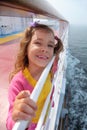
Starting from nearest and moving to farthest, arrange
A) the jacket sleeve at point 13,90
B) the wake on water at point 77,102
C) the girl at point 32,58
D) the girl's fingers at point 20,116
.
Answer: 1. the girl's fingers at point 20,116
2. the jacket sleeve at point 13,90
3. the girl at point 32,58
4. the wake on water at point 77,102

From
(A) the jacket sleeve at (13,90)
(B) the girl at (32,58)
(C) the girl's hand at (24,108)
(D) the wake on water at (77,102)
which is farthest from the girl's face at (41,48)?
(D) the wake on water at (77,102)

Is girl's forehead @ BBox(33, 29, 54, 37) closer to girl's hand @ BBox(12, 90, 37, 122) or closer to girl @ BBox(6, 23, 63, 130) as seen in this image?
girl @ BBox(6, 23, 63, 130)

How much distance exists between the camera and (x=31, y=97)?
503mm

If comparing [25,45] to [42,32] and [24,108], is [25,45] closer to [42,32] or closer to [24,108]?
[42,32]

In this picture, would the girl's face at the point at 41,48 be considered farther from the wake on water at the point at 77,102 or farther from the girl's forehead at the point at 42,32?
the wake on water at the point at 77,102

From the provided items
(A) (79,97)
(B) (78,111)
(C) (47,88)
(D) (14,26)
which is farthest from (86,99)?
(C) (47,88)

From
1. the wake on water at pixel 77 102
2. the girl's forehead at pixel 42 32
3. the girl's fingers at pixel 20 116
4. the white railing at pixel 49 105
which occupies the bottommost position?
the wake on water at pixel 77 102

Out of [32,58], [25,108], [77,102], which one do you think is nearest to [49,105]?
[32,58]

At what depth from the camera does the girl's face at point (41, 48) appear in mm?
889

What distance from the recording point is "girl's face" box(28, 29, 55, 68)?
0.89 meters

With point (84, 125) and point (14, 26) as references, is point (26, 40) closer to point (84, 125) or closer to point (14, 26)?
point (84, 125)

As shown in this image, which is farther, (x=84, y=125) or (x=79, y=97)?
(x=79, y=97)

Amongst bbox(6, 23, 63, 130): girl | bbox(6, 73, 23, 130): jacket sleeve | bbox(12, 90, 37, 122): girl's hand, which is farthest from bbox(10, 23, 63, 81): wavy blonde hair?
bbox(12, 90, 37, 122): girl's hand

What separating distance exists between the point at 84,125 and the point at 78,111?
691 millimetres
